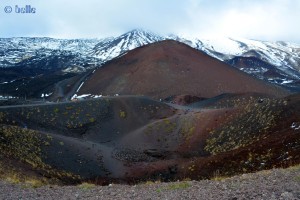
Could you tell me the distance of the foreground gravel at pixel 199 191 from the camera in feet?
31.7

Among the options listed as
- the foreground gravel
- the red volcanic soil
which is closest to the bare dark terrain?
the foreground gravel

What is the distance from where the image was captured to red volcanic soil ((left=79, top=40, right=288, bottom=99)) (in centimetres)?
9812

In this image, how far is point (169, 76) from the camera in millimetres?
102625

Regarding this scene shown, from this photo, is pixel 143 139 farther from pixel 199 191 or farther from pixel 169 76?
pixel 169 76

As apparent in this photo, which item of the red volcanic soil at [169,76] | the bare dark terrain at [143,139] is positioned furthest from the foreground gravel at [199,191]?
the red volcanic soil at [169,76]

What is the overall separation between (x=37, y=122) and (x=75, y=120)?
4.97m

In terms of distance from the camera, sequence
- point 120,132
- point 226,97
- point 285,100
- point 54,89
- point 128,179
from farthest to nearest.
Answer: point 54,89, point 226,97, point 120,132, point 285,100, point 128,179

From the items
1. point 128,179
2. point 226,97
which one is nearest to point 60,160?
point 128,179

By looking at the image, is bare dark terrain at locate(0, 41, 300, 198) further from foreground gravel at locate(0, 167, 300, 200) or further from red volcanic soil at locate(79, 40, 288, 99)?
red volcanic soil at locate(79, 40, 288, 99)

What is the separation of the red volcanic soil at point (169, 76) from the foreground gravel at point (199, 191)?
8069 cm

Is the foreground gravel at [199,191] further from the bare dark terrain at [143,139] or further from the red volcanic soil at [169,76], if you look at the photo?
the red volcanic soil at [169,76]

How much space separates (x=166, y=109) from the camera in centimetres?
5981

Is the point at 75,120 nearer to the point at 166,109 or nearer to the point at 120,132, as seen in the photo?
the point at 120,132

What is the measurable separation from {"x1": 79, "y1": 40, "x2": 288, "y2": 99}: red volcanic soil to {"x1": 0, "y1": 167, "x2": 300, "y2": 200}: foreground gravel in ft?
265
